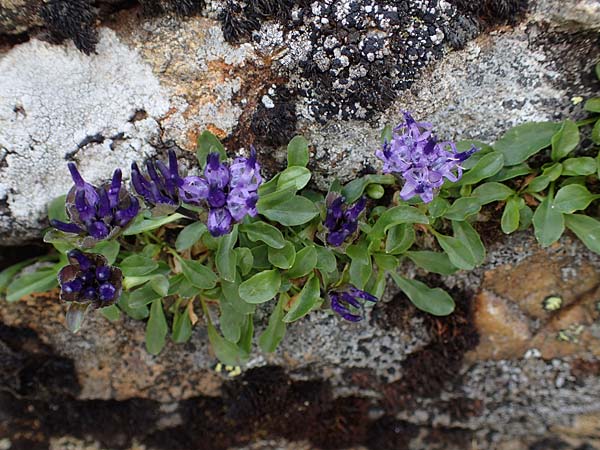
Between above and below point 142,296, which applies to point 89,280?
above

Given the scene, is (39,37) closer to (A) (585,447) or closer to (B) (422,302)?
(B) (422,302)

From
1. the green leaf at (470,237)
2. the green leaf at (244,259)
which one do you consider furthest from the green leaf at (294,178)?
the green leaf at (470,237)

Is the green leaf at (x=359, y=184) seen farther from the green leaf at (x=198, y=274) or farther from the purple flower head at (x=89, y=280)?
the purple flower head at (x=89, y=280)

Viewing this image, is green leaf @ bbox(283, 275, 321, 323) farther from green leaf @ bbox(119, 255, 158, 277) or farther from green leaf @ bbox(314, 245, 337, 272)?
green leaf @ bbox(119, 255, 158, 277)

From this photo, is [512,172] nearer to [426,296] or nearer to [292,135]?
[426,296]

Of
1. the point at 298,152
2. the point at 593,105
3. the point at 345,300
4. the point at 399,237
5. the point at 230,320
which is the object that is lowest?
the point at 230,320

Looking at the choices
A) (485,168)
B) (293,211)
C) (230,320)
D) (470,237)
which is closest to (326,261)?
(293,211)
